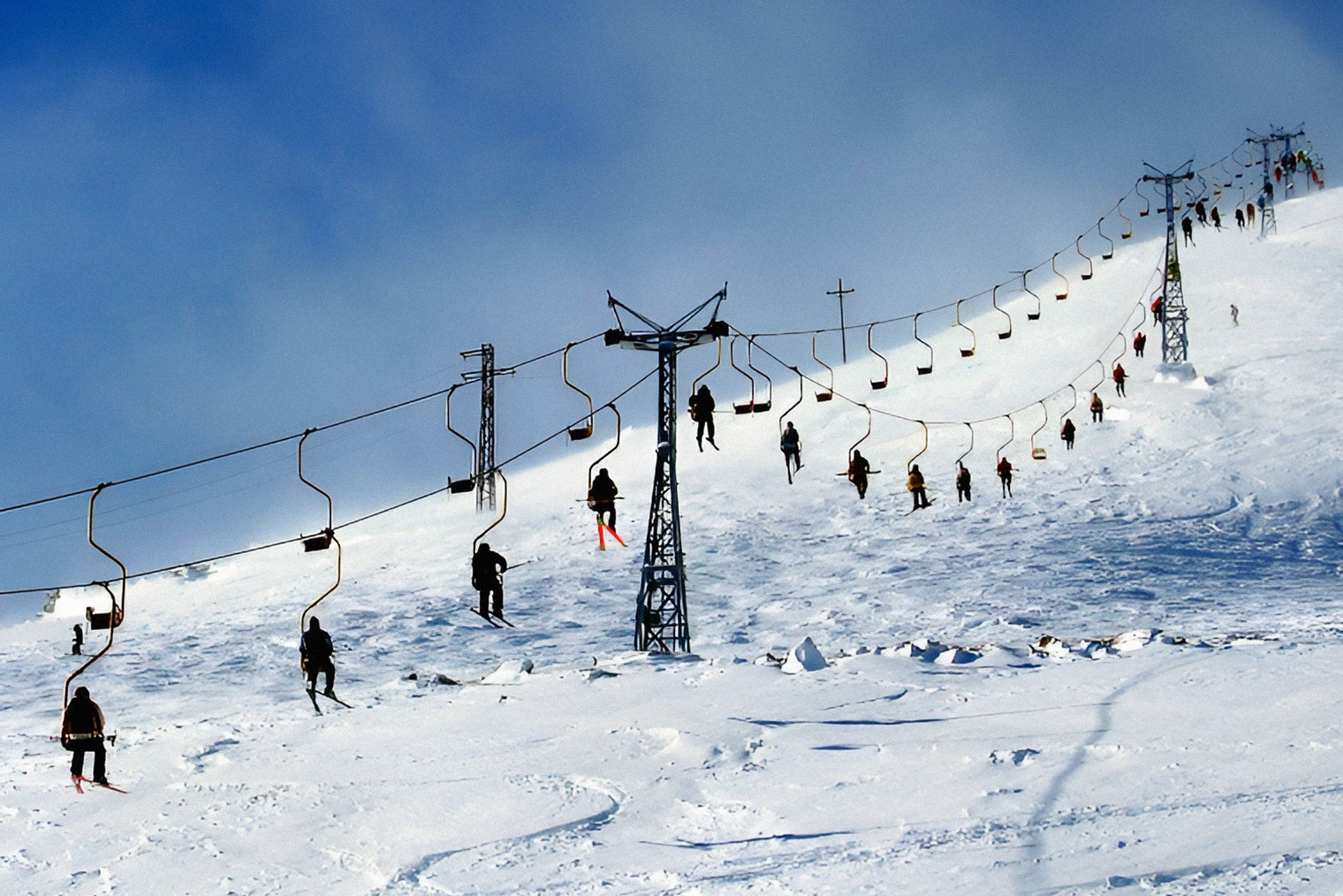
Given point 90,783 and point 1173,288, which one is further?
point 1173,288

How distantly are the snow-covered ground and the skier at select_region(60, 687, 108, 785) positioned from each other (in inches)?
21.6

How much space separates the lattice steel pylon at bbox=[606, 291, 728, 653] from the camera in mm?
21828

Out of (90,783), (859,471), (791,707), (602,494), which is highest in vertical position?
(859,471)

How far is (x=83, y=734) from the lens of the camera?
48.7ft

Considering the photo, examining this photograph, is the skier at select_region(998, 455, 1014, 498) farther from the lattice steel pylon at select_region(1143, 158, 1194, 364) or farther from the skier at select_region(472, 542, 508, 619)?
the skier at select_region(472, 542, 508, 619)

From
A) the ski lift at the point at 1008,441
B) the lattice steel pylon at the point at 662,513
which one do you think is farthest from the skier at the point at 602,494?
the ski lift at the point at 1008,441

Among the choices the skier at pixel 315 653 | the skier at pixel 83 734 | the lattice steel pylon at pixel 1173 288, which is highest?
the lattice steel pylon at pixel 1173 288

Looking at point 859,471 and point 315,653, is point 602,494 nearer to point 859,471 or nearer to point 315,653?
point 315,653

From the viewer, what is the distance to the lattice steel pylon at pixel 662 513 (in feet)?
71.6

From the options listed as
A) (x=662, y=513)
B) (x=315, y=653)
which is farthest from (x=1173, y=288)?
(x=315, y=653)

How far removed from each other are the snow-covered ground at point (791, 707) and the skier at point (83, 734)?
1.80ft

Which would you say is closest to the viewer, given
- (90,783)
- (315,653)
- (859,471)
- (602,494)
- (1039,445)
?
(90,783)

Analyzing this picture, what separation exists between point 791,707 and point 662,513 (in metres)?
8.12

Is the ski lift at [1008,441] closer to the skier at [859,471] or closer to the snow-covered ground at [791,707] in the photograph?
the snow-covered ground at [791,707]
